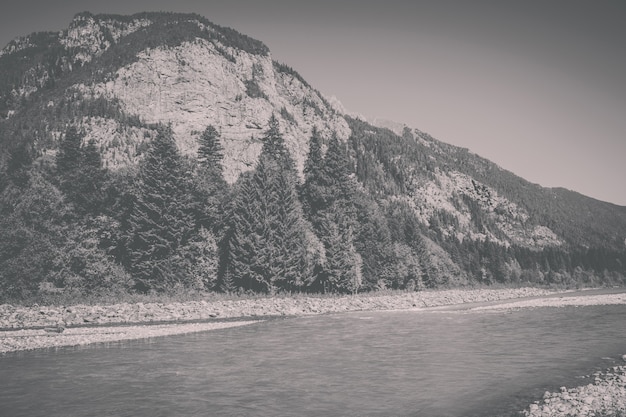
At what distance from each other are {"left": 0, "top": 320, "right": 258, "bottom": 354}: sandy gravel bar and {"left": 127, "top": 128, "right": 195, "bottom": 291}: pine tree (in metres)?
16.8

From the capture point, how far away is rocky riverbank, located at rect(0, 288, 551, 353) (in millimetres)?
24500

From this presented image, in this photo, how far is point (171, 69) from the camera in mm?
156125

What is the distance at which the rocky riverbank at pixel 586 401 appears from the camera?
11.3 meters

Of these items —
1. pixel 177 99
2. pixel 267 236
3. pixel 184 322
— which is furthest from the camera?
pixel 177 99

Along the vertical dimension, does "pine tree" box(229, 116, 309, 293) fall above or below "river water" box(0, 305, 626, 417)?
above

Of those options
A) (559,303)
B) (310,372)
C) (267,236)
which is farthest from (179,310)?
(559,303)

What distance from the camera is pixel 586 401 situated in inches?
472

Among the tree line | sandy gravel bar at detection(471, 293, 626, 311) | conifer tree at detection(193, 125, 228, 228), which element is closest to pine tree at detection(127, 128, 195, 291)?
the tree line

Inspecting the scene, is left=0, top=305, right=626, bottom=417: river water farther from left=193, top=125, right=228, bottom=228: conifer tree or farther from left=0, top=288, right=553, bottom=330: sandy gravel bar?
left=193, top=125, right=228, bottom=228: conifer tree

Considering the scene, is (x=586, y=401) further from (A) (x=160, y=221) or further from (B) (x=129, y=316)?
(A) (x=160, y=221)

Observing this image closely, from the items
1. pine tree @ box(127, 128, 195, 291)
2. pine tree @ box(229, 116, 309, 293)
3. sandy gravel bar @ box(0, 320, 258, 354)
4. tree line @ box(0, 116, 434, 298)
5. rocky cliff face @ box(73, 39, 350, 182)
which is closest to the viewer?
sandy gravel bar @ box(0, 320, 258, 354)

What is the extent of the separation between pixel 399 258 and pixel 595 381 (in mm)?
57769

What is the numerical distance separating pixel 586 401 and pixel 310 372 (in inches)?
350

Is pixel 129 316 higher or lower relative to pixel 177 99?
lower
